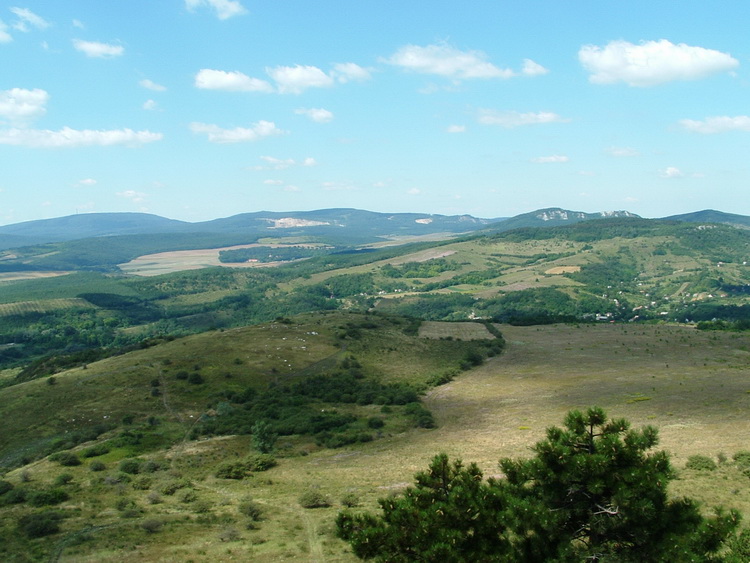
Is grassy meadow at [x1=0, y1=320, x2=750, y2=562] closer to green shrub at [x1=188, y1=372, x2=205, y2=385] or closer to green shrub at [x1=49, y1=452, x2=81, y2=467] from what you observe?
green shrub at [x1=49, y1=452, x2=81, y2=467]

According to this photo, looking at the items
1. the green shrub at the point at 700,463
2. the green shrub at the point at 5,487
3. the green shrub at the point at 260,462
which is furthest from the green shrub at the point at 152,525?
the green shrub at the point at 700,463

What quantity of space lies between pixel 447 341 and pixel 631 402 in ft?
195

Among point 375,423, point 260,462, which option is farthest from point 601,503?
point 375,423

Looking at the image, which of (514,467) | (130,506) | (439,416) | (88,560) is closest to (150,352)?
(439,416)

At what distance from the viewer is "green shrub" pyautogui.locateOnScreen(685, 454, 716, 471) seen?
126ft

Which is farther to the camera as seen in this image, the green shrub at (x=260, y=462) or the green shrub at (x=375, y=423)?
the green shrub at (x=375, y=423)

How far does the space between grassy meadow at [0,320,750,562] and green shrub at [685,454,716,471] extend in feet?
2.83

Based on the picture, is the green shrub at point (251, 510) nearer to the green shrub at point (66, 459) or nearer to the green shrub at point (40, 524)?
the green shrub at point (40, 524)

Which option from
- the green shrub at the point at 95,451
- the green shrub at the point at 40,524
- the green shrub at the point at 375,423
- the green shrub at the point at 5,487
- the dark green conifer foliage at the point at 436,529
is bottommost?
the green shrub at the point at 375,423

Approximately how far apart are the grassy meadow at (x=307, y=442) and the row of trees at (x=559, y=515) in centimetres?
1137

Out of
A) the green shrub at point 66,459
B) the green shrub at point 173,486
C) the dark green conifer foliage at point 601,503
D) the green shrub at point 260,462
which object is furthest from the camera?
the green shrub at point 260,462

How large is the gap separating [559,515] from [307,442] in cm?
4580

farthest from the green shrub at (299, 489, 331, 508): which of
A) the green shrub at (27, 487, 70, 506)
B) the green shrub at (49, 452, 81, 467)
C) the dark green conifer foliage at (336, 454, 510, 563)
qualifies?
the green shrub at (49, 452, 81, 467)

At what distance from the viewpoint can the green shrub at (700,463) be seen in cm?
3850
